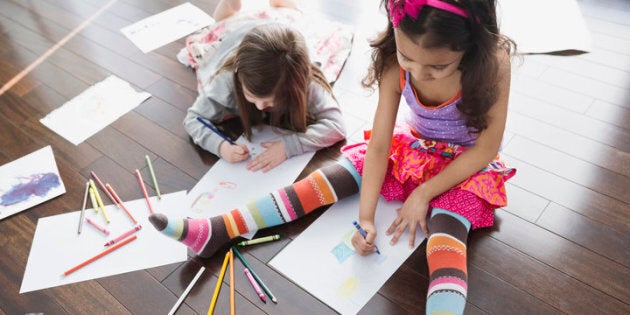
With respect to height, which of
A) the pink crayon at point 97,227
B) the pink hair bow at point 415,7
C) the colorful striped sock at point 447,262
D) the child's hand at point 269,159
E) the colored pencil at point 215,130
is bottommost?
the pink crayon at point 97,227

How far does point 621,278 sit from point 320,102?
0.84m

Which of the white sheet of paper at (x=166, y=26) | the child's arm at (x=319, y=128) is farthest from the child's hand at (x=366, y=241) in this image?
the white sheet of paper at (x=166, y=26)

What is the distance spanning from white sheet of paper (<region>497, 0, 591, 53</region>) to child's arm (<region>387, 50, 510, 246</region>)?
0.82 metres

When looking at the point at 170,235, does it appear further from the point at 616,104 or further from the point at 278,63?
the point at 616,104

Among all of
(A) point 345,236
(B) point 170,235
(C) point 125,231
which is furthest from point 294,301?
(C) point 125,231

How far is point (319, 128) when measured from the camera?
1418 millimetres

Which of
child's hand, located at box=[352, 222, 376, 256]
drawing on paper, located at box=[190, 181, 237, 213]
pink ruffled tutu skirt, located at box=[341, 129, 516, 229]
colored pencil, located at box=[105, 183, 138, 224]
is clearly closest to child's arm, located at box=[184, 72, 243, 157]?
drawing on paper, located at box=[190, 181, 237, 213]

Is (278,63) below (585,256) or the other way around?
the other way around

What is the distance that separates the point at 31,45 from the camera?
2010 mm

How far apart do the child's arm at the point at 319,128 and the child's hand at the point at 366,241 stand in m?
0.34

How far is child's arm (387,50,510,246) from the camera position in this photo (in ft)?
3.33

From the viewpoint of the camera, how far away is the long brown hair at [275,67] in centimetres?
123

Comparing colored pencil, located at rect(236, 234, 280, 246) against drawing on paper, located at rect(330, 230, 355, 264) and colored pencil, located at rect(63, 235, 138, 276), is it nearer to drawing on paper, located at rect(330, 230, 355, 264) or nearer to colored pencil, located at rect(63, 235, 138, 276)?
drawing on paper, located at rect(330, 230, 355, 264)

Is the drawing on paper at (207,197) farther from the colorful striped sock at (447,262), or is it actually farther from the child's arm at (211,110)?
the colorful striped sock at (447,262)
